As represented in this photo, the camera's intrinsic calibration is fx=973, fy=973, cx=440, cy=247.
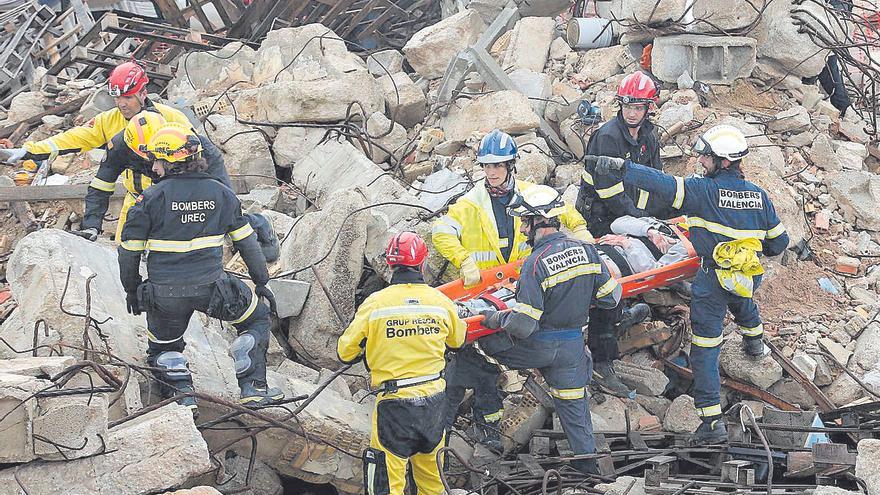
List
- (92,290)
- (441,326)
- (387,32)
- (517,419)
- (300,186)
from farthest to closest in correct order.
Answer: (387,32) < (300,186) < (517,419) < (92,290) < (441,326)

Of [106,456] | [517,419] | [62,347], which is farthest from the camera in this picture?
[517,419]

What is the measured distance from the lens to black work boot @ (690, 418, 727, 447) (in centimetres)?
614

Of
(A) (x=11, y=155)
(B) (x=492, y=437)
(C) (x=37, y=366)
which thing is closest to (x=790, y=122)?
(B) (x=492, y=437)

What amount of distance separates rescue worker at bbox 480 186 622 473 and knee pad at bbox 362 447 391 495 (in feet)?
3.10

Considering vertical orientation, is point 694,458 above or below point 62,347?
below

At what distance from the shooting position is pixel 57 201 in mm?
8070

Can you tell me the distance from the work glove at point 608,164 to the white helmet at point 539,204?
1.97 ft

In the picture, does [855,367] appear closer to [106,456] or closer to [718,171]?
[718,171]

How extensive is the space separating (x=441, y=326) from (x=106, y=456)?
5.80ft

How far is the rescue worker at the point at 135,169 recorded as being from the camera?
5.92 meters

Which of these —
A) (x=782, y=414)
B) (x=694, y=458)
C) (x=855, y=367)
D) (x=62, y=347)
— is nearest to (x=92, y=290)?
(x=62, y=347)

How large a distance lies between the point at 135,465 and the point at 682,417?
361 cm

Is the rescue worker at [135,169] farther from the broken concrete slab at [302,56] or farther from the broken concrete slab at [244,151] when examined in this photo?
the broken concrete slab at [302,56]

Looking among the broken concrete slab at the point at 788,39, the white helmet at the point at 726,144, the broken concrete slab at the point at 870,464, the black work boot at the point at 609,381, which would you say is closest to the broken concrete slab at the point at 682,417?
the black work boot at the point at 609,381
